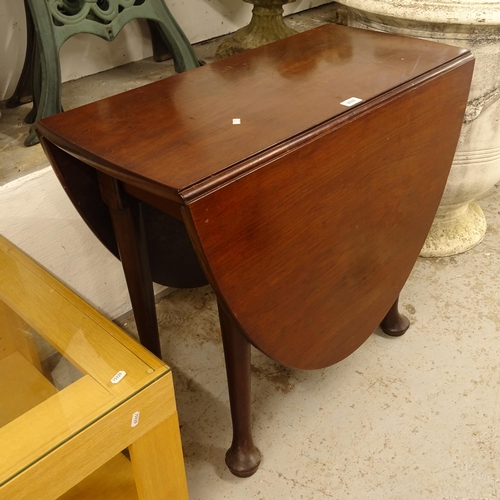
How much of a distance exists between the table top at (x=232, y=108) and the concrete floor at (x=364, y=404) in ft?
1.43

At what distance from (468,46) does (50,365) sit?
118 centimetres

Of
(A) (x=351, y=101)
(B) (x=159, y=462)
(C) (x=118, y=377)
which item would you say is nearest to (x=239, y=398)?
(B) (x=159, y=462)

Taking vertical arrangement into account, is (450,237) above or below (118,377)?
below

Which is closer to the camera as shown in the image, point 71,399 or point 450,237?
point 71,399

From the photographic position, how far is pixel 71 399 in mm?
745

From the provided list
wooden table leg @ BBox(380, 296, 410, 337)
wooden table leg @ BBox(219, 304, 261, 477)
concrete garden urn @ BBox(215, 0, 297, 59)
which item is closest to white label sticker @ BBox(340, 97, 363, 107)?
wooden table leg @ BBox(219, 304, 261, 477)

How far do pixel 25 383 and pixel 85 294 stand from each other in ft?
2.08

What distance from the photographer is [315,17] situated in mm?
2275

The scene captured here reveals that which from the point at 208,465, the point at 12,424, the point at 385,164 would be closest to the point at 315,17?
the point at 385,164

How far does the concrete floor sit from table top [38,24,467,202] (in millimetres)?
437

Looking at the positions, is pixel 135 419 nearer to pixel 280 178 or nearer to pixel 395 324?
pixel 280 178

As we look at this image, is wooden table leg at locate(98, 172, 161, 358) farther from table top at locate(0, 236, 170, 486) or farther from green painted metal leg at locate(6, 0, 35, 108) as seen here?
green painted metal leg at locate(6, 0, 35, 108)

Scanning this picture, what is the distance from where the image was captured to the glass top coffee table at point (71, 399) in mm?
690

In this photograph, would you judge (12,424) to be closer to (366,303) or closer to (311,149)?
(311,149)
